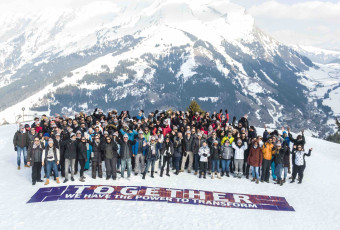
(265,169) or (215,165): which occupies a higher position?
(215,165)

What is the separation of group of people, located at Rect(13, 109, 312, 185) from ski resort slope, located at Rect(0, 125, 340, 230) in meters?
0.75

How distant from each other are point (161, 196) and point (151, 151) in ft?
10.00

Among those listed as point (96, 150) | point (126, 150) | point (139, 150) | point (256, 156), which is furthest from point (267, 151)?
point (96, 150)

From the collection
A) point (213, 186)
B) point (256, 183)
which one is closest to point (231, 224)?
point (213, 186)

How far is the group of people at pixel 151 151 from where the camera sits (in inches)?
650

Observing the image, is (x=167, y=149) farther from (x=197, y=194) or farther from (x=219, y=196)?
(x=219, y=196)

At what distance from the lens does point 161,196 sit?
1546cm

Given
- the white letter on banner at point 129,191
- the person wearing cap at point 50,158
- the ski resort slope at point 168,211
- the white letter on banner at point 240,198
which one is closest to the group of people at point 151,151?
the person wearing cap at point 50,158

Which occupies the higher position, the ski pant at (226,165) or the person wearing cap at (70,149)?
the person wearing cap at (70,149)

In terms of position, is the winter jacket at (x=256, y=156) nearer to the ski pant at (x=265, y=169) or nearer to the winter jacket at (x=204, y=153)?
the ski pant at (x=265, y=169)

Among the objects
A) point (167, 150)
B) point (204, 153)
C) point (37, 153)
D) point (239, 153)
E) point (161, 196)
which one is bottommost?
point (161, 196)

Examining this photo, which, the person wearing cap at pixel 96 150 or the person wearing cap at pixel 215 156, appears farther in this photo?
the person wearing cap at pixel 215 156

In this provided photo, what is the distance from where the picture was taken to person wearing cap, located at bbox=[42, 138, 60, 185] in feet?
52.8

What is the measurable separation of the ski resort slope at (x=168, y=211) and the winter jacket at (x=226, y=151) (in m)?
1.45
